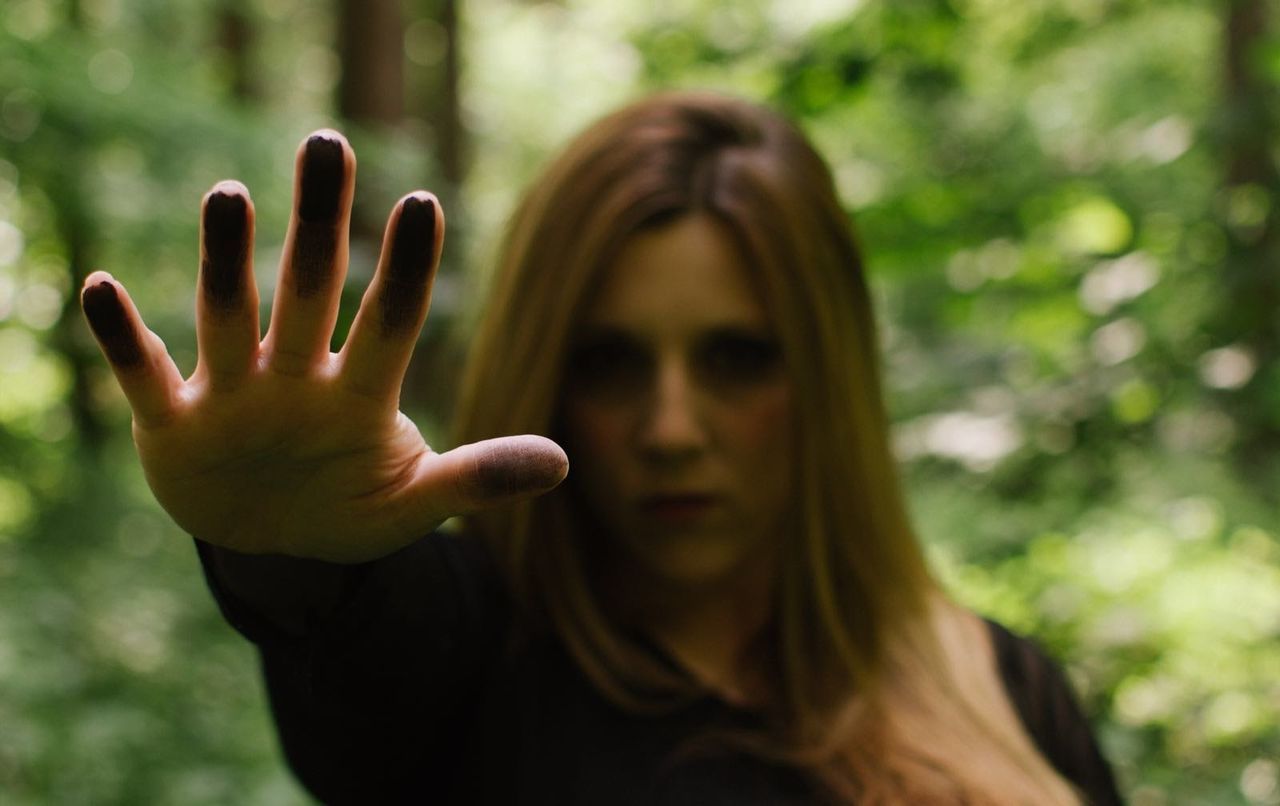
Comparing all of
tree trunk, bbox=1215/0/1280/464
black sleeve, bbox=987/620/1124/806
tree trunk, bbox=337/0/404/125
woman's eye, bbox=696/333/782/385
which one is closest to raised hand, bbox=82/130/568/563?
woman's eye, bbox=696/333/782/385

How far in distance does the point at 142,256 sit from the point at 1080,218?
3.26m

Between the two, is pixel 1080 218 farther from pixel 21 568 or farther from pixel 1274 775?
pixel 21 568

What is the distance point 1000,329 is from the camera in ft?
9.84

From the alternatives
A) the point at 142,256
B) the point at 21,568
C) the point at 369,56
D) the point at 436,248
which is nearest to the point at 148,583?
the point at 21,568

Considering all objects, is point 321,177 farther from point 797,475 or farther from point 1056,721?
point 1056,721

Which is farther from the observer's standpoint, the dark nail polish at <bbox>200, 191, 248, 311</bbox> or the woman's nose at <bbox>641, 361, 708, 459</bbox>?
the woman's nose at <bbox>641, 361, 708, 459</bbox>

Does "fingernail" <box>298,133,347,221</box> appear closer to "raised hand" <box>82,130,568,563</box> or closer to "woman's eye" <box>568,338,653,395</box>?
"raised hand" <box>82,130,568,563</box>

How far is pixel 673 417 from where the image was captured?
55.4 inches

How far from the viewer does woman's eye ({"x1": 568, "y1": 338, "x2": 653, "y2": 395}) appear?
1.48 meters

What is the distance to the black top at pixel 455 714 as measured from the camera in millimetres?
1080

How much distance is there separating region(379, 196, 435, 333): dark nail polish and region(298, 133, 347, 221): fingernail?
48mm

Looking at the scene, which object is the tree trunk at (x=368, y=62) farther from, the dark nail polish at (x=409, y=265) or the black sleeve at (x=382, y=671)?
the dark nail polish at (x=409, y=265)

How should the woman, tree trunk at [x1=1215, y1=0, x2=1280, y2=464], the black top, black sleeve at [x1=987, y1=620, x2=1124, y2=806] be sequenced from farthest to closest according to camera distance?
tree trunk at [x1=1215, y1=0, x2=1280, y2=464]
black sleeve at [x1=987, y1=620, x2=1124, y2=806]
the woman
the black top

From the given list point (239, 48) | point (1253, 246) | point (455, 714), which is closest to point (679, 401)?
point (455, 714)
